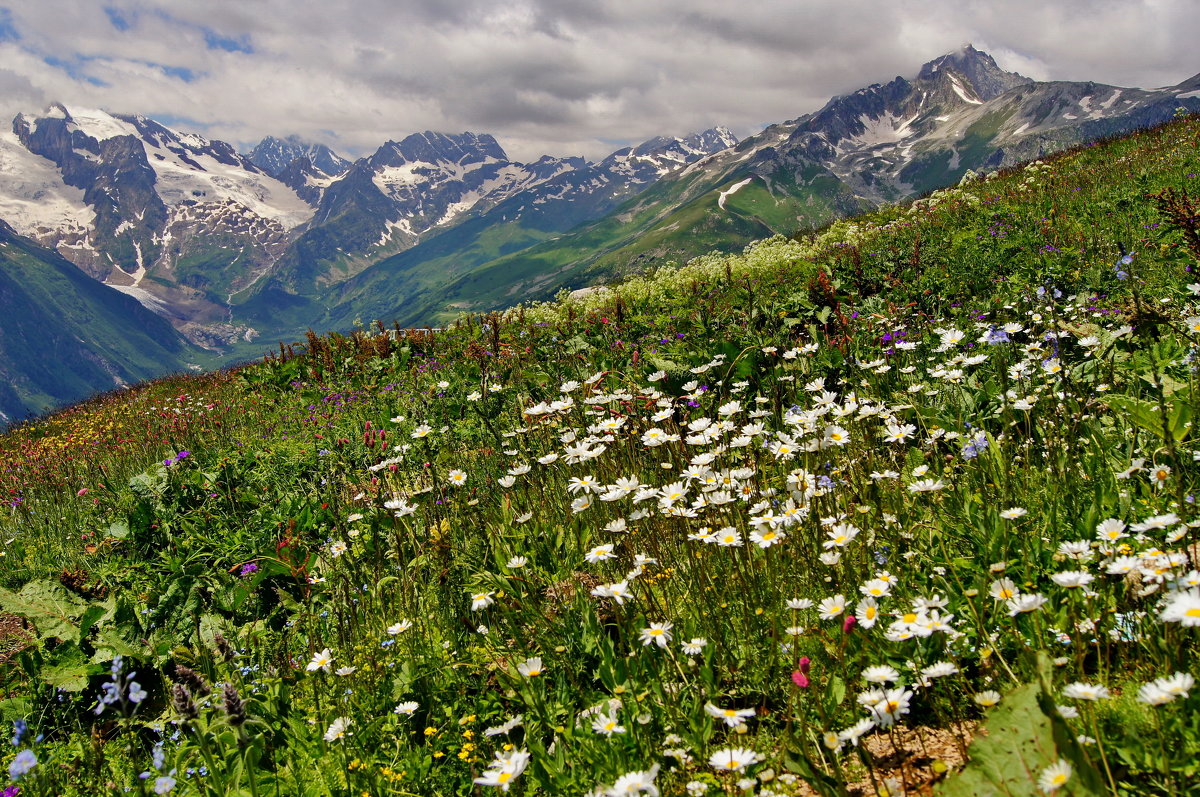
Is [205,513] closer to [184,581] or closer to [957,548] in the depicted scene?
[184,581]

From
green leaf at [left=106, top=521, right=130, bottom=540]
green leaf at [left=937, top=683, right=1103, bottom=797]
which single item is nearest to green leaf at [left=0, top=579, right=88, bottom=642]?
green leaf at [left=106, top=521, right=130, bottom=540]

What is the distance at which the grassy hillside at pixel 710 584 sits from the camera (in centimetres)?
223

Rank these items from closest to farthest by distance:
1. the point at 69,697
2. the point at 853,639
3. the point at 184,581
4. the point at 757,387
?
the point at 853,639
the point at 69,697
the point at 184,581
the point at 757,387

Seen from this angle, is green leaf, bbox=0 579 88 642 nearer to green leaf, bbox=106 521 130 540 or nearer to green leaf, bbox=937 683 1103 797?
green leaf, bbox=106 521 130 540

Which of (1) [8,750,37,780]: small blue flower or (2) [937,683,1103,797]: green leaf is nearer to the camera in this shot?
(2) [937,683,1103,797]: green leaf

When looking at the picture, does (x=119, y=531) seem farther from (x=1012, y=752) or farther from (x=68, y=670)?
(x=1012, y=752)

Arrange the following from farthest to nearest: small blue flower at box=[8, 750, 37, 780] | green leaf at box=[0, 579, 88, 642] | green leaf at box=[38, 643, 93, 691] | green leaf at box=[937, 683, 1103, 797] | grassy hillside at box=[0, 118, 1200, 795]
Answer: green leaf at box=[0, 579, 88, 642] → green leaf at box=[38, 643, 93, 691] → grassy hillside at box=[0, 118, 1200, 795] → small blue flower at box=[8, 750, 37, 780] → green leaf at box=[937, 683, 1103, 797]

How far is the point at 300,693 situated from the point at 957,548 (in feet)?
12.4

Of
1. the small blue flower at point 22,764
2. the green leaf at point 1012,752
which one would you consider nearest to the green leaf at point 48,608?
the small blue flower at point 22,764

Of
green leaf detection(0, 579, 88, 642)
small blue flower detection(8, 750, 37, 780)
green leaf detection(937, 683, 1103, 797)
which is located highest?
small blue flower detection(8, 750, 37, 780)

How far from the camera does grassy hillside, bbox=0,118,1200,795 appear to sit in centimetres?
223

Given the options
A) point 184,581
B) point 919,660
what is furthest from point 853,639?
point 184,581

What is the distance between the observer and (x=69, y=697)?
442 centimetres

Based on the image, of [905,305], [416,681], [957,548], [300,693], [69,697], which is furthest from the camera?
[905,305]
